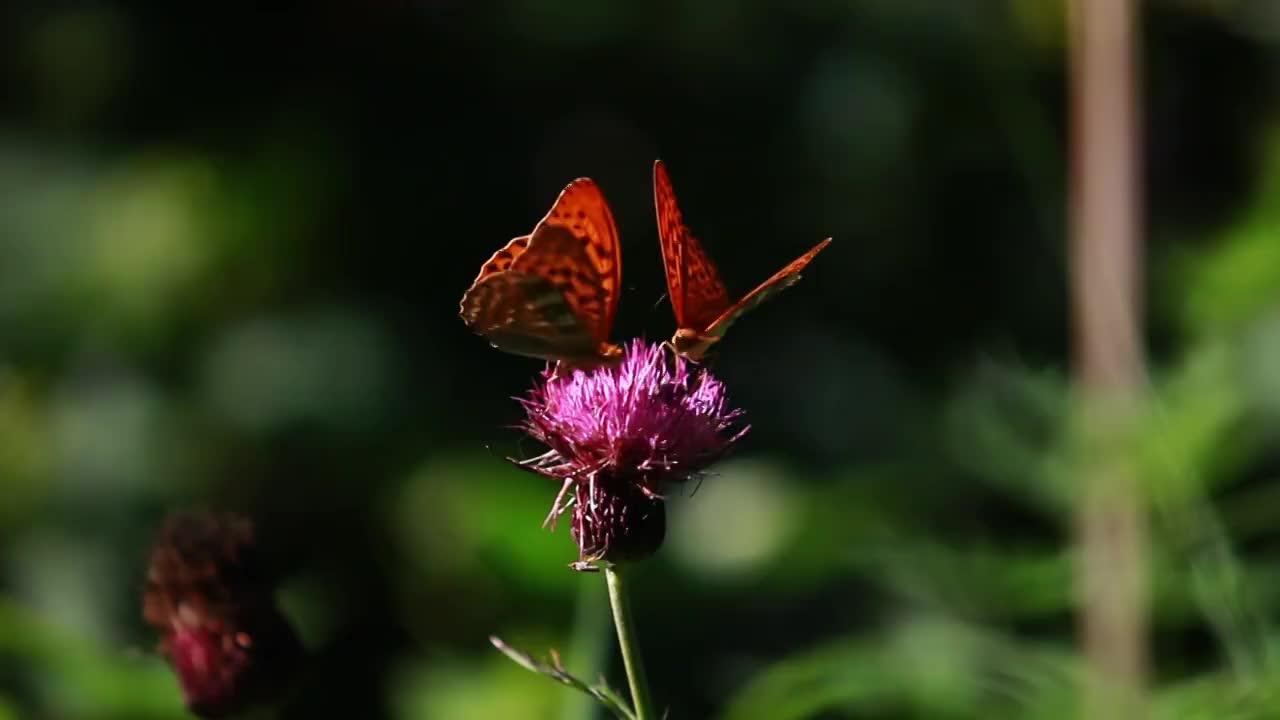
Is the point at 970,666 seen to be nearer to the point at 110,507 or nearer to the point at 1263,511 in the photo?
the point at 1263,511

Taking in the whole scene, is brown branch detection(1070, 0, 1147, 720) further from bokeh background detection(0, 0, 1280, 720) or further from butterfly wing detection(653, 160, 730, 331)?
bokeh background detection(0, 0, 1280, 720)

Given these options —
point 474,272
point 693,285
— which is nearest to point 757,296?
point 693,285

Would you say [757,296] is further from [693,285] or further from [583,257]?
[583,257]

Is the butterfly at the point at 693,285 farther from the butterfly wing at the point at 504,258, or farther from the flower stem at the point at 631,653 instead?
the flower stem at the point at 631,653

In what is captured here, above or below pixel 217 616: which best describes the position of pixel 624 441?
above

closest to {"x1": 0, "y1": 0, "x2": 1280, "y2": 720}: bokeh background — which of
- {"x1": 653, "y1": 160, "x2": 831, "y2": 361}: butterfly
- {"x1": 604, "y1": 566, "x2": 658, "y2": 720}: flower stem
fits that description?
{"x1": 653, "y1": 160, "x2": 831, "y2": 361}: butterfly

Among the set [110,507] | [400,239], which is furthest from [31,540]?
[400,239]
